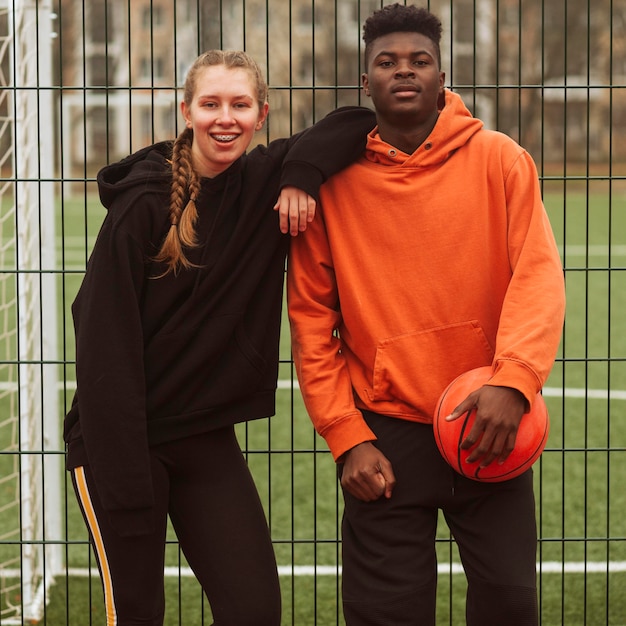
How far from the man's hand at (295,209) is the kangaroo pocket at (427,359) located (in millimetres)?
372

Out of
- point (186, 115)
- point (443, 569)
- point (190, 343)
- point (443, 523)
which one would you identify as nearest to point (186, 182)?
point (186, 115)

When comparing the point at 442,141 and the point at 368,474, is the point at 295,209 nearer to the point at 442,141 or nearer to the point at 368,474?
the point at 442,141

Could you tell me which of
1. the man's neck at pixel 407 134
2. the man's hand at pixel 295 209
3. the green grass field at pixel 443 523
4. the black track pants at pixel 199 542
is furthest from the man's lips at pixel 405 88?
the green grass field at pixel 443 523

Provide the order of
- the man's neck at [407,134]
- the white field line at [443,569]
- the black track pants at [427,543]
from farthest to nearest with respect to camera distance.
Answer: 1. the white field line at [443,569]
2. the man's neck at [407,134]
3. the black track pants at [427,543]

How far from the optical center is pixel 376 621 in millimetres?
2615

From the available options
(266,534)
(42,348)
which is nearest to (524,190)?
(266,534)

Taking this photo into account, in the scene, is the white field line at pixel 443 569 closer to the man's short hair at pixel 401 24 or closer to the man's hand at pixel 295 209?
the man's hand at pixel 295 209

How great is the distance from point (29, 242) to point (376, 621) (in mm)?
2400

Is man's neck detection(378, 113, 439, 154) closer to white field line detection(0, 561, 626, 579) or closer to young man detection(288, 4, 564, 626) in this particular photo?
young man detection(288, 4, 564, 626)

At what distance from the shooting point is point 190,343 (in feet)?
8.79

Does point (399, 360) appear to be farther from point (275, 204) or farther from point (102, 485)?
point (102, 485)

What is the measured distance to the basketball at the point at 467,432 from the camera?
8.30ft

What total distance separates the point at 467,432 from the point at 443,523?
10.8 ft

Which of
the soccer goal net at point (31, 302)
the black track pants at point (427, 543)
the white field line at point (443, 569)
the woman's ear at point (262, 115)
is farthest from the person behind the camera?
the white field line at point (443, 569)
